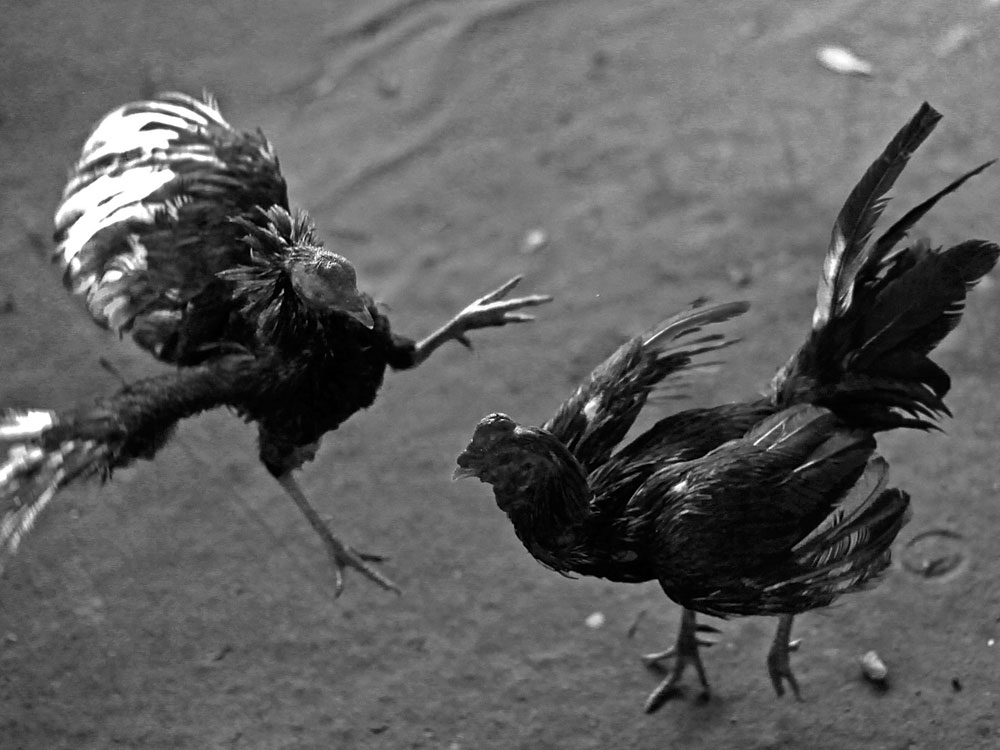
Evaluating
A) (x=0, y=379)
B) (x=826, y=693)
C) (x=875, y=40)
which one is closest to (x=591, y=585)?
(x=826, y=693)

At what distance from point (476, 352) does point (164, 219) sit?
1459 millimetres

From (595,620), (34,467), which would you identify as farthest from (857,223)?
(34,467)

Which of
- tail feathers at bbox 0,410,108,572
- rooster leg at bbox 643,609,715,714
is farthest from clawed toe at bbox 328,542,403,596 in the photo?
tail feathers at bbox 0,410,108,572

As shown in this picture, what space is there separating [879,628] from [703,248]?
1.93 m

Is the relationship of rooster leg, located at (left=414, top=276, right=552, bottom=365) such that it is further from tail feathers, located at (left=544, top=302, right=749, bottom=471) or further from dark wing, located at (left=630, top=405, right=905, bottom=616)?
dark wing, located at (left=630, top=405, right=905, bottom=616)

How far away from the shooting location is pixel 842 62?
5.74 meters

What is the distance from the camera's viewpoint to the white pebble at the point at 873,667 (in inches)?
141

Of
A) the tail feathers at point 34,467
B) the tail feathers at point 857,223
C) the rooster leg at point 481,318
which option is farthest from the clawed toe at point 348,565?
the tail feathers at point 857,223

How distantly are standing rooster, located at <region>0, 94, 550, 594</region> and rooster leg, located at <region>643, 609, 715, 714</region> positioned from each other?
102 cm

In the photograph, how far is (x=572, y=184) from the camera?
546cm

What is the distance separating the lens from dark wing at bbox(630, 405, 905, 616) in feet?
9.97

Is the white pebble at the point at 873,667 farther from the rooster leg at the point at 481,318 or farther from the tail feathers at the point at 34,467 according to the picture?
the tail feathers at the point at 34,467

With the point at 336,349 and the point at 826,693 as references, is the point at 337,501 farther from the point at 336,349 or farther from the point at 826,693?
the point at 826,693

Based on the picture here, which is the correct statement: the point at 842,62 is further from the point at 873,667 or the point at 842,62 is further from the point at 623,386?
the point at 873,667
